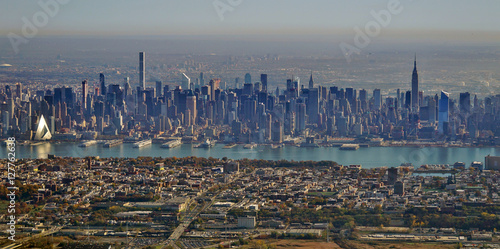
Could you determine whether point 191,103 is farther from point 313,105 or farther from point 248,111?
point 313,105

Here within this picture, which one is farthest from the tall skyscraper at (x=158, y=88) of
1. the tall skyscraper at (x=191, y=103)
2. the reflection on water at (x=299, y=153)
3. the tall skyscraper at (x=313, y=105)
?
the reflection on water at (x=299, y=153)

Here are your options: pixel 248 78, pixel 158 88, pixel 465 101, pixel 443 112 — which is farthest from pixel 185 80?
pixel 465 101

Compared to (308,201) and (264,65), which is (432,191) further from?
(264,65)

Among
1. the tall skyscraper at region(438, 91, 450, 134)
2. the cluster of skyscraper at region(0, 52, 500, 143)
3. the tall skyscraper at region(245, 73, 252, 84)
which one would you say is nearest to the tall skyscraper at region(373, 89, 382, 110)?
the cluster of skyscraper at region(0, 52, 500, 143)

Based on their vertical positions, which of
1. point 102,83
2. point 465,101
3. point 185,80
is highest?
point 185,80

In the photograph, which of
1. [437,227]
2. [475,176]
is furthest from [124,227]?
[475,176]

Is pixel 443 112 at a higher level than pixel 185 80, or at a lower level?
lower
